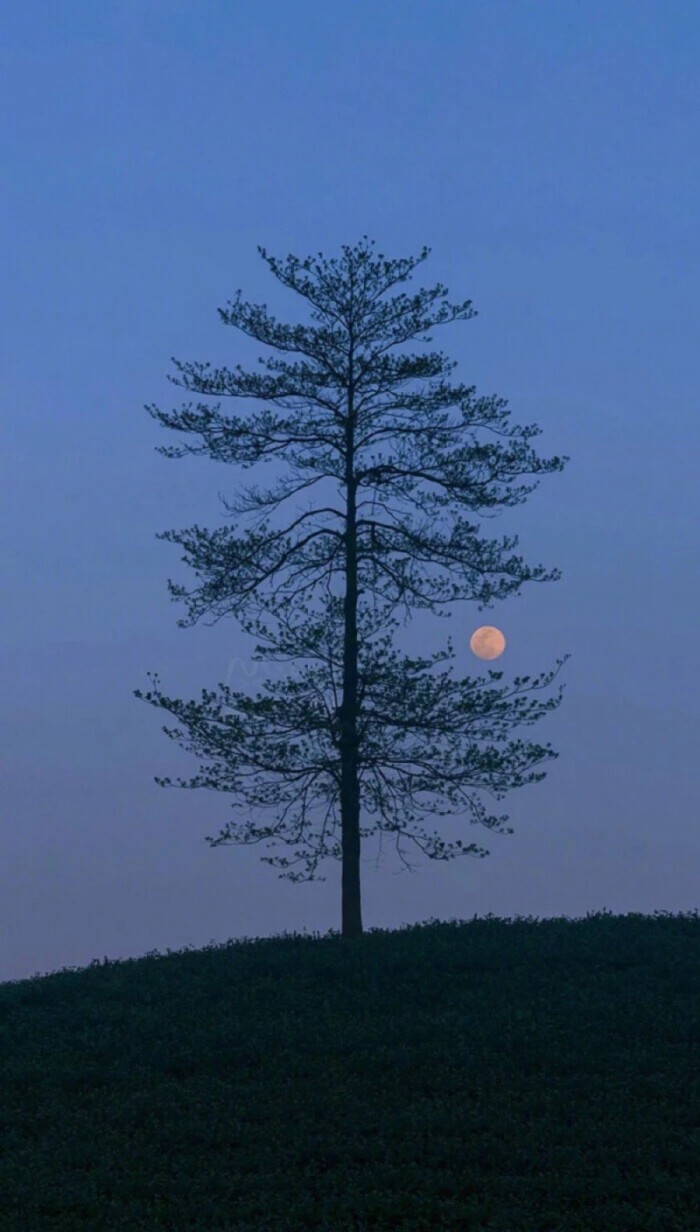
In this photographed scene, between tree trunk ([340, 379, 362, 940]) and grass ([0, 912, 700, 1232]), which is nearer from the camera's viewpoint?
grass ([0, 912, 700, 1232])

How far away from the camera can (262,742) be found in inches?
1059

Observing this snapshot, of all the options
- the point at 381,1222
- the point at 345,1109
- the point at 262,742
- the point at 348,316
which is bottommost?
the point at 381,1222

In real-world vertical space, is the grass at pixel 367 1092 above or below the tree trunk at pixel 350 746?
below

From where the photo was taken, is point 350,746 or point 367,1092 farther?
point 350,746

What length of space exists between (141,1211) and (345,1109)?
2.98 meters

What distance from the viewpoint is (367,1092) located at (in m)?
16.2

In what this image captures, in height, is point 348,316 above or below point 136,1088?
above

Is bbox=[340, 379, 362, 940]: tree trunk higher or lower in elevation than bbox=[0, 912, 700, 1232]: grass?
higher

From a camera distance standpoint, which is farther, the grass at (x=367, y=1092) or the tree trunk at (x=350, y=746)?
the tree trunk at (x=350, y=746)

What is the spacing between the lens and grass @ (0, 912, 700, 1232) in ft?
43.9

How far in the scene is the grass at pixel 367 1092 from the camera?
43.9 feet

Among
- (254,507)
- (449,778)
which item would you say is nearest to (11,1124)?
(449,778)

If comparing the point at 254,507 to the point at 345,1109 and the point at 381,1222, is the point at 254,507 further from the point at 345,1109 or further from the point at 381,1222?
the point at 381,1222

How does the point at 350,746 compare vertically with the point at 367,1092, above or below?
above
